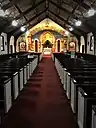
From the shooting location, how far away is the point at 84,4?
1294 centimetres

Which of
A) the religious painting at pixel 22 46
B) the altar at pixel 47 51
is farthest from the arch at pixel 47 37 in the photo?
the religious painting at pixel 22 46

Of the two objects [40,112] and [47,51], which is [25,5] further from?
[47,51]

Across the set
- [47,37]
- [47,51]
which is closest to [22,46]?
[47,37]

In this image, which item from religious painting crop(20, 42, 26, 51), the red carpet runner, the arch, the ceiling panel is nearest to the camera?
the red carpet runner

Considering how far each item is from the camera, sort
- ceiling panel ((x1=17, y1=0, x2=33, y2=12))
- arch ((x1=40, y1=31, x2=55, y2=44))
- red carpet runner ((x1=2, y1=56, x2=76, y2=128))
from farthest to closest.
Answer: arch ((x1=40, y1=31, x2=55, y2=44)) → ceiling panel ((x1=17, y1=0, x2=33, y2=12)) → red carpet runner ((x1=2, y1=56, x2=76, y2=128))

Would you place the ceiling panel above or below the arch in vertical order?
above

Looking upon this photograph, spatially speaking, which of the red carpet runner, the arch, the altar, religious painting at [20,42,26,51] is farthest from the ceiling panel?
the altar

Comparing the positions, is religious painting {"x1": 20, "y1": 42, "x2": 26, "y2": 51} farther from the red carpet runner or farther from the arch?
the red carpet runner

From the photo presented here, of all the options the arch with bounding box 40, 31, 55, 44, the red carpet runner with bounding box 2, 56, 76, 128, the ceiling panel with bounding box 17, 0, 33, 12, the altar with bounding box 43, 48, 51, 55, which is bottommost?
the red carpet runner with bounding box 2, 56, 76, 128

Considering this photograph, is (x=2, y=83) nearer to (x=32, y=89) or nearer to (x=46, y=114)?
(x=46, y=114)

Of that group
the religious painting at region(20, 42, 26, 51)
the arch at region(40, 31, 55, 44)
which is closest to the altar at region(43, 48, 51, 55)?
the arch at region(40, 31, 55, 44)

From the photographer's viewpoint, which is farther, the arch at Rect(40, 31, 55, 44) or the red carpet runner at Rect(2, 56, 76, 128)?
the arch at Rect(40, 31, 55, 44)

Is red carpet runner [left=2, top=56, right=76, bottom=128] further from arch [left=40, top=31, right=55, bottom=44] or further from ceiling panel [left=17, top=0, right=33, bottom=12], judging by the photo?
arch [left=40, top=31, right=55, bottom=44]

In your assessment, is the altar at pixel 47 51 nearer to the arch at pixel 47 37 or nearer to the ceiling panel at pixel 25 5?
the arch at pixel 47 37
